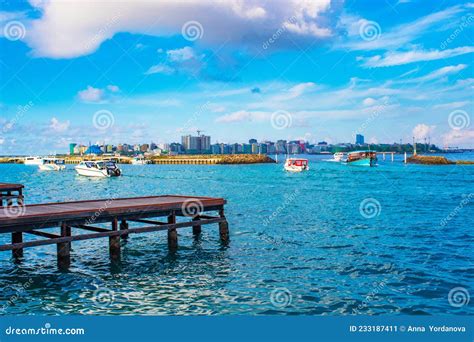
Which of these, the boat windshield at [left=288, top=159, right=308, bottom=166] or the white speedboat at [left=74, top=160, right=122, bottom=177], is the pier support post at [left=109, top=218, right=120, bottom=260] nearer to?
the white speedboat at [left=74, top=160, right=122, bottom=177]

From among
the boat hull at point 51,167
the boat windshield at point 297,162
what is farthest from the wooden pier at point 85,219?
the boat hull at point 51,167

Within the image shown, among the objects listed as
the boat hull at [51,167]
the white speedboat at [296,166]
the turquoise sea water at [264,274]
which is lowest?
the turquoise sea water at [264,274]

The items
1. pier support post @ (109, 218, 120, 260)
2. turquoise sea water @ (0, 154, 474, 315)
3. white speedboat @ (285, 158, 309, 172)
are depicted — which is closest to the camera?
turquoise sea water @ (0, 154, 474, 315)

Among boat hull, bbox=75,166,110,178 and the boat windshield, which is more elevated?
the boat windshield

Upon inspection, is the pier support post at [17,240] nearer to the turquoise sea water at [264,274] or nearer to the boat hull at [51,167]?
the turquoise sea water at [264,274]

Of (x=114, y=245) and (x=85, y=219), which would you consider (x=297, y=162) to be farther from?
(x=85, y=219)

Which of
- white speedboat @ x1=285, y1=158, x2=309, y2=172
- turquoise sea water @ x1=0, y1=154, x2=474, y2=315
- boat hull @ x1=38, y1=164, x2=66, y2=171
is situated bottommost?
turquoise sea water @ x1=0, y1=154, x2=474, y2=315

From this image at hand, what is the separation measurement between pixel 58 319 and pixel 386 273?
39.2 ft

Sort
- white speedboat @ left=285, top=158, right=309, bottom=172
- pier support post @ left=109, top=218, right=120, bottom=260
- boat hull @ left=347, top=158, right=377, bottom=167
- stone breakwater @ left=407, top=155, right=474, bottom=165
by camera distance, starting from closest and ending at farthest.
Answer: pier support post @ left=109, top=218, right=120, bottom=260
white speedboat @ left=285, top=158, right=309, bottom=172
boat hull @ left=347, top=158, right=377, bottom=167
stone breakwater @ left=407, top=155, right=474, bottom=165

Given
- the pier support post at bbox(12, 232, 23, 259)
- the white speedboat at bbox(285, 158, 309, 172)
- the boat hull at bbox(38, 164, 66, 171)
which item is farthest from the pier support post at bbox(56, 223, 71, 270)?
the boat hull at bbox(38, 164, 66, 171)

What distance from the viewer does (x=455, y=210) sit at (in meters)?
39.3

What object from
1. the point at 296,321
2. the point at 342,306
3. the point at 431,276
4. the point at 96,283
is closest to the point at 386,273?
the point at 431,276

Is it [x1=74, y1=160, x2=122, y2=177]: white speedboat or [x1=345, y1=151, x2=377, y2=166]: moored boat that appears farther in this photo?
[x1=345, y1=151, x2=377, y2=166]: moored boat

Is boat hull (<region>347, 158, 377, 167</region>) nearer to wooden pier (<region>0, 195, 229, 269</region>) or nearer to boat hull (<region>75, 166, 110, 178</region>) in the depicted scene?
boat hull (<region>75, 166, 110, 178</region>)
